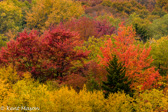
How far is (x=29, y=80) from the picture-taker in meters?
23.2

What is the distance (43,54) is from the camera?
80.6 feet

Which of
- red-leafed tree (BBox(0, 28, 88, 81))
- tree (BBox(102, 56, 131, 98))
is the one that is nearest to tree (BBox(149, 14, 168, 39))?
red-leafed tree (BBox(0, 28, 88, 81))

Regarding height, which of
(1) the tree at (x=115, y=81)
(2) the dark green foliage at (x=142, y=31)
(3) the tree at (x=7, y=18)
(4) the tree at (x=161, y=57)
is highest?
(3) the tree at (x=7, y=18)

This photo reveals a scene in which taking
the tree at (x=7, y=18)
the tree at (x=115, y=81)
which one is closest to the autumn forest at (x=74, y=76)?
the tree at (x=115, y=81)

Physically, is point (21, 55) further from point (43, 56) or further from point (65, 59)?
point (65, 59)

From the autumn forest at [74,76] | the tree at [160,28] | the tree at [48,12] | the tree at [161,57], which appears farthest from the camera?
the tree at [48,12]

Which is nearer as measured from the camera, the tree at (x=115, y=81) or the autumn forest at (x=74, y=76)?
the autumn forest at (x=74, y=76)

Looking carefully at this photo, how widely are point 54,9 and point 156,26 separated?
2785cm

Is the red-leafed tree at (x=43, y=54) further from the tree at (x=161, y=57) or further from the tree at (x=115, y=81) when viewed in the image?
the tree at (x=161, y=57)

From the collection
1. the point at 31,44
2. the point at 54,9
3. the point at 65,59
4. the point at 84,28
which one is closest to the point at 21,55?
the point at 31,44

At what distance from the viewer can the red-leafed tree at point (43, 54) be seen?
2386 cm

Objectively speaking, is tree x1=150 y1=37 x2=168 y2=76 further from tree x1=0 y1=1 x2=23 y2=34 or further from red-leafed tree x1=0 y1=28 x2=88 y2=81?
tree x1=0 y1=1 x2=23 y2=34

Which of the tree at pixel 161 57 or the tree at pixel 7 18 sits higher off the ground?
the tree at pixel 7 18

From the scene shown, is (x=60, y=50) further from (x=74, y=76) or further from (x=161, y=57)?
(x=161, y=57)
